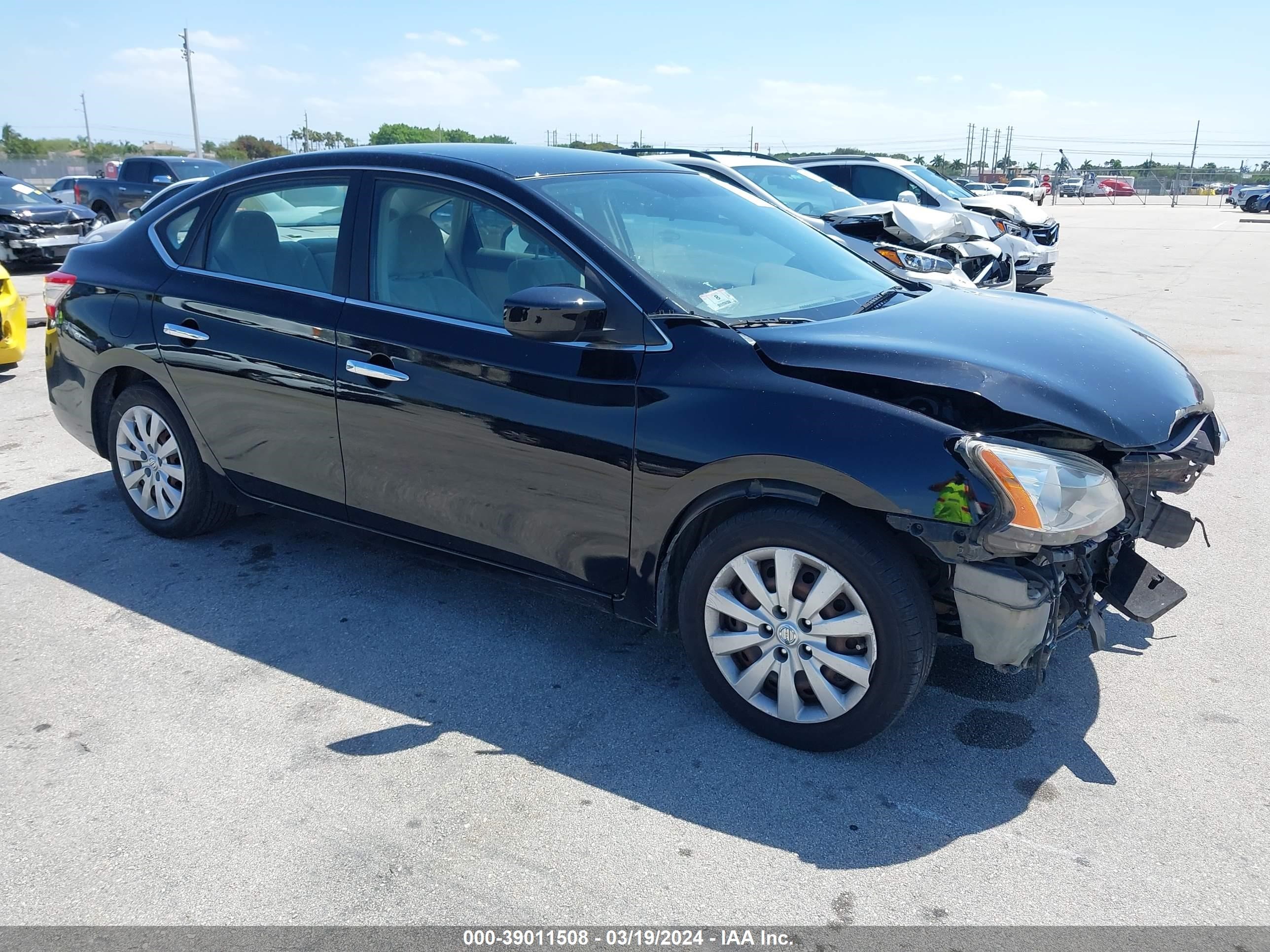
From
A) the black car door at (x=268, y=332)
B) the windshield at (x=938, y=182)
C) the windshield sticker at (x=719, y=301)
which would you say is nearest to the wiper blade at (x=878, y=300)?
the windshield sticker at (x=719, y=301)

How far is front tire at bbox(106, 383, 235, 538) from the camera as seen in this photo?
461cm

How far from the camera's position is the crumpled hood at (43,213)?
50.8ft

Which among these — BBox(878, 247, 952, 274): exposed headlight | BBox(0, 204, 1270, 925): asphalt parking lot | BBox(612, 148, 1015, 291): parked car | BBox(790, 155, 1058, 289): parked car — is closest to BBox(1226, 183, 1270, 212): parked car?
BBox(790, 155, 1058, 289): parked car

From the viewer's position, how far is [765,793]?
9.72 ft

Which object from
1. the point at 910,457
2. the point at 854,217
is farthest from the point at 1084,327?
the point at 854,217

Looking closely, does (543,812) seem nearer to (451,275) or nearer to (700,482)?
(700,482)

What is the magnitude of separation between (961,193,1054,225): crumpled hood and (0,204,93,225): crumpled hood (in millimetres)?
13586

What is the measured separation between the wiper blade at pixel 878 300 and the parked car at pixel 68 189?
23.3 m

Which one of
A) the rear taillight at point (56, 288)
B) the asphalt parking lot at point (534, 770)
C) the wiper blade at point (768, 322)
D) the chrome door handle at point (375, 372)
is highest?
the wiper blade at point (768, 322)

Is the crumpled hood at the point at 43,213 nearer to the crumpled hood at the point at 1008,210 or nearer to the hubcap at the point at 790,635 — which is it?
the crumpled hood at the point at 1008,210

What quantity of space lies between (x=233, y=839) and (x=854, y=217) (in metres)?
8.41

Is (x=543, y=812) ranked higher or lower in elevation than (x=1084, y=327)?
lower

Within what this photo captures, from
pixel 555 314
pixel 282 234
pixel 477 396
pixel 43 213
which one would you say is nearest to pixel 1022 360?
pixel 555 314

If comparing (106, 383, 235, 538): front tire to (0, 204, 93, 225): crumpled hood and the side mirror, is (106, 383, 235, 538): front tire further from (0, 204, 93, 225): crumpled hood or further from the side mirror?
(0, 204, 93, 225): crumpled hood
